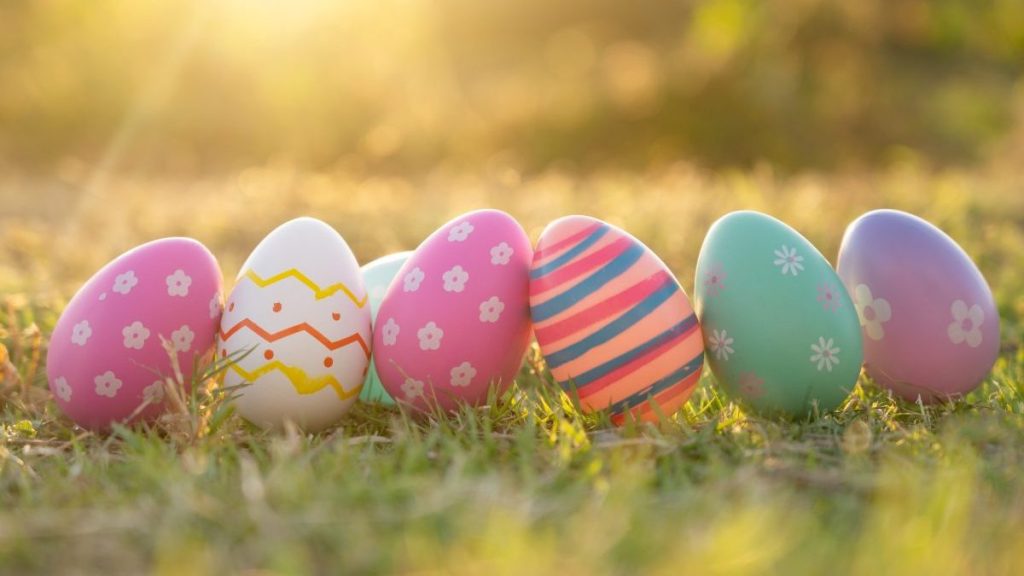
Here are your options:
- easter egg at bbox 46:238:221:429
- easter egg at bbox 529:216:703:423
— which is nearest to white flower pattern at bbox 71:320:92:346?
easter egg at bbox 46:238:221:429

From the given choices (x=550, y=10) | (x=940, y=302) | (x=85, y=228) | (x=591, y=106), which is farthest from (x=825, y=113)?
(x=550, y=10)

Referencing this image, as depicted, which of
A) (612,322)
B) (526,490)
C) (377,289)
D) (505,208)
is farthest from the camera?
(505,208)

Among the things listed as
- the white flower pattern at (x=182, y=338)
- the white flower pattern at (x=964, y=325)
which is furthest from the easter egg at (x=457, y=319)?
the white flower pattern at (x=964, y=325)

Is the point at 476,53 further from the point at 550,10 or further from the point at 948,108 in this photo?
the point at 948,108

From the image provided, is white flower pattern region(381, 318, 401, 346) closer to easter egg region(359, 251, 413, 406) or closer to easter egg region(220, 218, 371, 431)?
easter egg region(220, 218, 371, 431)

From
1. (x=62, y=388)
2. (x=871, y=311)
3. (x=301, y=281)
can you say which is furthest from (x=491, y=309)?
(x=62, y=388)

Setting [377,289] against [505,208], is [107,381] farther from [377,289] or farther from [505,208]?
[505,208]
